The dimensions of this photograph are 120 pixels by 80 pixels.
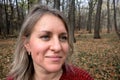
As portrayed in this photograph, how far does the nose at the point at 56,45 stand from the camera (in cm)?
223

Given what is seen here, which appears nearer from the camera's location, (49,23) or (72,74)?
(49,23)

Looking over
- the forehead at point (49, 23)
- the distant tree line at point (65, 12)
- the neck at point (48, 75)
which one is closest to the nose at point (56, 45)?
the forehead at point (49, 23)

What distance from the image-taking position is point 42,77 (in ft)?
8.21

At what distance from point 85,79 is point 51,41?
1.76 ft

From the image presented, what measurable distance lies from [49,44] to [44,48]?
0.05m

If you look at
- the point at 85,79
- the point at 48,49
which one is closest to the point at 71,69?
the point at 85,79

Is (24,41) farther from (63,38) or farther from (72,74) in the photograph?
(72,74)

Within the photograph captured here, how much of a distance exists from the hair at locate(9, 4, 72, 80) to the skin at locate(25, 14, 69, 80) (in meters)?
0.05

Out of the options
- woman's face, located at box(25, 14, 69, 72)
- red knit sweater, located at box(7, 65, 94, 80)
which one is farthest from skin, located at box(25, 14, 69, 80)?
red knit sweater, located at box(7, 65, 94, 80)

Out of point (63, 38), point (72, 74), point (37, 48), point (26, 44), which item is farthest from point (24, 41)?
point (72, 74)

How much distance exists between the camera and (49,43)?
7.50ft

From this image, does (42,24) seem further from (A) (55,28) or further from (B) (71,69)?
(B) (71,69)

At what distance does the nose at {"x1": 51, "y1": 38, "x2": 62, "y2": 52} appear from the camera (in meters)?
2.23

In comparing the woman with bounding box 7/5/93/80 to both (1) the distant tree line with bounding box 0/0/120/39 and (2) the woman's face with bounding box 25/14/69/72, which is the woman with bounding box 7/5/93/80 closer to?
(2) the woman's face with bounding box 25/14/69/72
